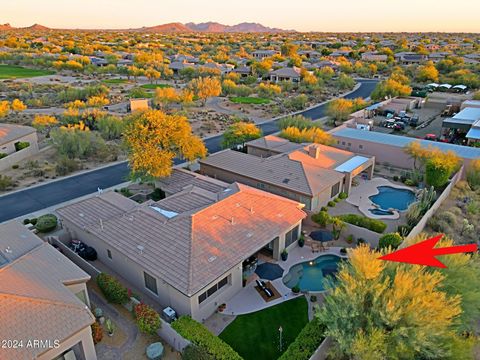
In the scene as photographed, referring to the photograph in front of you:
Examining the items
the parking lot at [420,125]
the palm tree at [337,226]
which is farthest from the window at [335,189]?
the parking lot at [420,125]

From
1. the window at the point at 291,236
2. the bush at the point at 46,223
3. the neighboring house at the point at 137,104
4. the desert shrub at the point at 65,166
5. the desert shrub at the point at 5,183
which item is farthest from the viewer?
the neighboring house at the point at 137,104

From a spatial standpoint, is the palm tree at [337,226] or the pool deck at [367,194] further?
the pool deck at [367,194]

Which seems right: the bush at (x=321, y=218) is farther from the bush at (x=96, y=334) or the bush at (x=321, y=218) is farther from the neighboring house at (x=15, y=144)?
the neighboring house at (x=15, y=144)

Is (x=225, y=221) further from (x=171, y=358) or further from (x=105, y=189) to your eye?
(x=105, y=189)

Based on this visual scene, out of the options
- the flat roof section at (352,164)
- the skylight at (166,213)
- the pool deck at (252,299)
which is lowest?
the pool deck at (252,299)

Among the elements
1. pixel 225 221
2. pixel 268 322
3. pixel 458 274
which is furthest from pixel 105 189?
pixel 458 274

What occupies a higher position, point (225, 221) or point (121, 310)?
point (225, 221)

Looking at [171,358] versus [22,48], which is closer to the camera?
[171,358]

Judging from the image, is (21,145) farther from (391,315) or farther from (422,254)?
(391,315)
